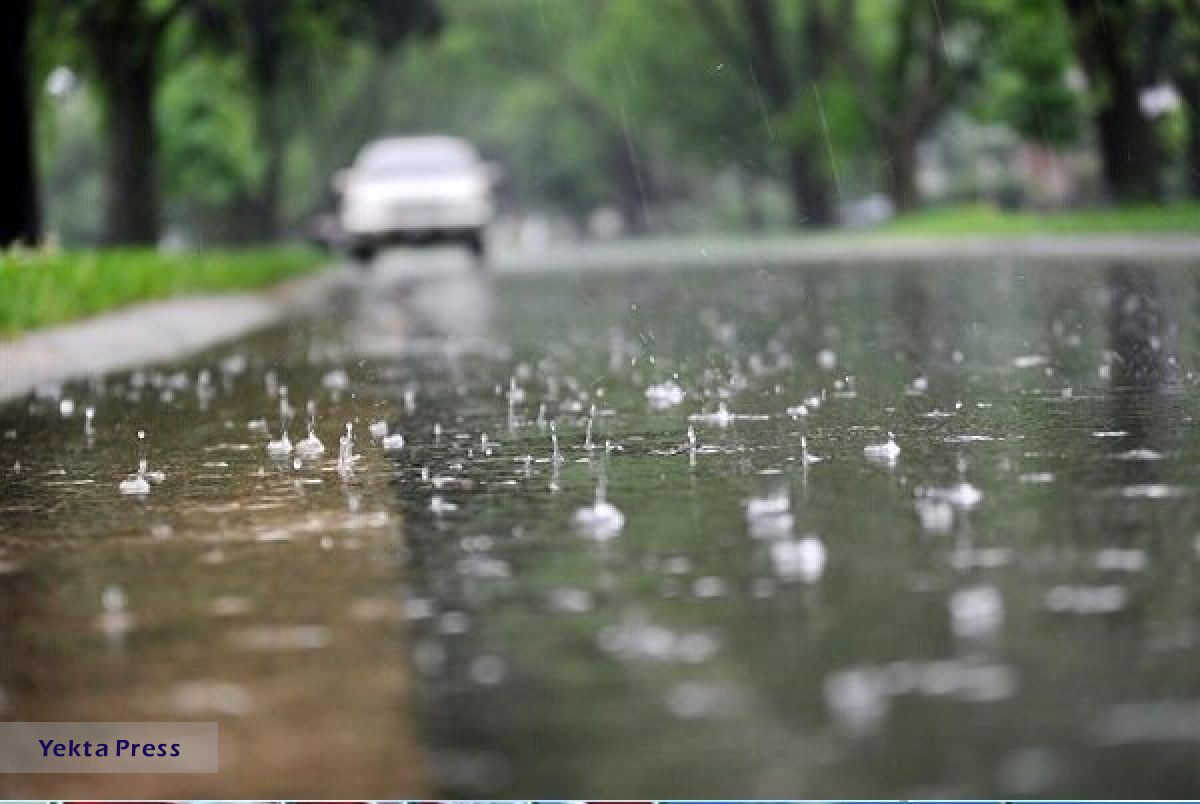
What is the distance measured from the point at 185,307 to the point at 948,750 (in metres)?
A: 23.1

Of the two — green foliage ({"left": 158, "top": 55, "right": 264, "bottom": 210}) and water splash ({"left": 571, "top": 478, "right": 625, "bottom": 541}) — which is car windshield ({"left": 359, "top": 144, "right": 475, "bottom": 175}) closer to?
green foliage ({"left": 158, "top": 55, "right": 264, "bottom": 210})

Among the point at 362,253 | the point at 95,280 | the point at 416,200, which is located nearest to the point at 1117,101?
the point at 416,200

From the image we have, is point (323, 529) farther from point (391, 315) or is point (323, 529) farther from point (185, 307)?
point (185, 307)

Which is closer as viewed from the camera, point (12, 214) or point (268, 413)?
point (268, 413)

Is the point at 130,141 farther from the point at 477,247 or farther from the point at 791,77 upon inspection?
the point at 791,77

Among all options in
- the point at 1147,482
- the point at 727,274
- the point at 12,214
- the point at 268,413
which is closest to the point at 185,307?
the point at 12,214

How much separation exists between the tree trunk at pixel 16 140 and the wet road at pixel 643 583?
506 inches

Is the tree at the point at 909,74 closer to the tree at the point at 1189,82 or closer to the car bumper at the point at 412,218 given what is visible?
the tree at the point at 1189,82

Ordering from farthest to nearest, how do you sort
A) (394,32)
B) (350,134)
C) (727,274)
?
(350,134)
(394,32)
(727,274)

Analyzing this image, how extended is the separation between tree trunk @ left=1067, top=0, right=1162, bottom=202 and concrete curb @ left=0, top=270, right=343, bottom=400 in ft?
45.1

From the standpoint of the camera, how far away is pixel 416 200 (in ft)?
145

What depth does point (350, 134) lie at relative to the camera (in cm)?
8519

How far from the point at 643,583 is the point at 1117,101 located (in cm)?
3457

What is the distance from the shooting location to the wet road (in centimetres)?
484
